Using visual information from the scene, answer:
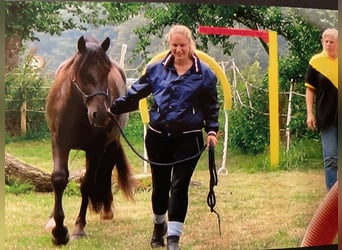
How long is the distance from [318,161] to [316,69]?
27.3 inches

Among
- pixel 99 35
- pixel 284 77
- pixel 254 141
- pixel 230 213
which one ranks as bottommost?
pixel 230 213

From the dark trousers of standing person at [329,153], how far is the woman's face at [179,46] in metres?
1.34

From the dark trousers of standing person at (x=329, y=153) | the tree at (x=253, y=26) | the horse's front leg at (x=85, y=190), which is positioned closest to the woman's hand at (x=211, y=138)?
the tree at (x=253, y=26)

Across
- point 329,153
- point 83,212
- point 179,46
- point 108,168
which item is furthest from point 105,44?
point 329,153

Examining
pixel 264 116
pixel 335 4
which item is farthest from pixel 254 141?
pixel 335 4

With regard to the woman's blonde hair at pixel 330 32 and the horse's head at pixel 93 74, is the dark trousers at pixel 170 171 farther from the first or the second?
the woman's blonde hair at pixel 330 32

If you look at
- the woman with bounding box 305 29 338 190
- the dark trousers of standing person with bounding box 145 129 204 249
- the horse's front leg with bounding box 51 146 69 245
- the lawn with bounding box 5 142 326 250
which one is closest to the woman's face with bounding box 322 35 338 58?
the woman with bounding box 305 29 338 190

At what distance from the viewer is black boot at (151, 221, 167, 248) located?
4816 mm

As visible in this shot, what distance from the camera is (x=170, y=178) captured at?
484 centimetres

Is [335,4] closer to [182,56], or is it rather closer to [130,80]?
[182,56]

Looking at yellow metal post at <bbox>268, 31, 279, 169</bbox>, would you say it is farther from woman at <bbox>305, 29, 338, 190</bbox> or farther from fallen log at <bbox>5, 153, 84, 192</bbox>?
fallen log at <bbox>5, 153, 84, 192</bbox>

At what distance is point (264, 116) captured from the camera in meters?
5.23

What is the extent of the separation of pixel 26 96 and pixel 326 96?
228 cm

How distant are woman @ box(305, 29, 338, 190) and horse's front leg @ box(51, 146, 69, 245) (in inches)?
74.9
